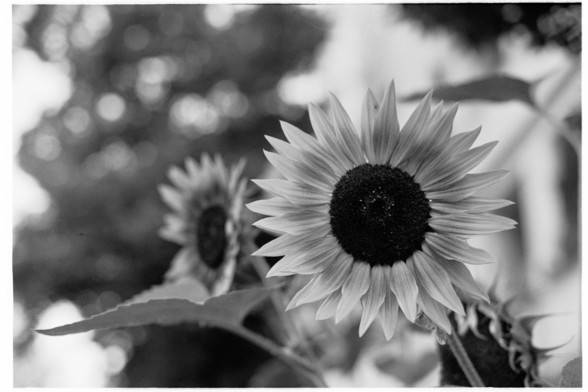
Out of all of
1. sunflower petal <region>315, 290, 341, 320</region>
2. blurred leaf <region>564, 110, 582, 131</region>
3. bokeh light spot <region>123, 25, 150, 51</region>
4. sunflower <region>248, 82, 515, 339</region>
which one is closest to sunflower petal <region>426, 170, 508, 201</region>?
sunflower <region>248, 82, 515, 339</region>

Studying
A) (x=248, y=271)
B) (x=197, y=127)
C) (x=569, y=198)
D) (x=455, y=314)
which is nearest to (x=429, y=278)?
(x=455, y=314)

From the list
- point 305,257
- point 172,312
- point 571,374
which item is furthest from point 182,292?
point 571,374

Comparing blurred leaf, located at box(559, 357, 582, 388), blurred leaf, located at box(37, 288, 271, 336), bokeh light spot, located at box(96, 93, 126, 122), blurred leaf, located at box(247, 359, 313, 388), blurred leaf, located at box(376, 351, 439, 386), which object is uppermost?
bokeh light spot, located at box(96, 93, 126, 122)

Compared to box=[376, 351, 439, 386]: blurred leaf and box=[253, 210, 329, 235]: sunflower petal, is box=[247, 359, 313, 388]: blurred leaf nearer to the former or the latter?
box=[376, 351, 439, 386]: blurred leaf

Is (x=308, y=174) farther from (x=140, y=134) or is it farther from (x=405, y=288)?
(x=140, y=134)

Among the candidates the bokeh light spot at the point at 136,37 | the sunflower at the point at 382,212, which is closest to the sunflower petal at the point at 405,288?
the sunflower at the point at 382,212

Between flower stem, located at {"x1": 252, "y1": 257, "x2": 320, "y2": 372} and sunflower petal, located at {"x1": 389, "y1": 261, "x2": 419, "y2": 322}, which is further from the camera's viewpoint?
flower stem, located at {"x1": 252, "y1": 257, "x2": 320, "y2": 372}

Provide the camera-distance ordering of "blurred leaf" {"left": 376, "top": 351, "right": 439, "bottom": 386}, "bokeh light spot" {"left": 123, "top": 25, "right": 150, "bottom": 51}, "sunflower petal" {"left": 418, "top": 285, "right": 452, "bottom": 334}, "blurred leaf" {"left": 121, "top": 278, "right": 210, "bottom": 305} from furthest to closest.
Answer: "bokeh light spot" {"left": 123, "top": 25, "right": 150, "bottom": 51} < "blurred leaf" {"left": 376, "top": 351, "right": 439, "bottom": 386} < "blurred leaf" {"left": 121, "top": 278, "right": 210, "bottom": 305} < "sunflower petal" {"left": 418, "top": 285, "right": 452, "bottom": 334}

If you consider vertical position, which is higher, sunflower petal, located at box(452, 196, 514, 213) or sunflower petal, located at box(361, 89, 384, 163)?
sunflower petal, located at box(361, 89, 384, 163)

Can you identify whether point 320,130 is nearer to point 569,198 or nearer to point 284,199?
point 284,199
